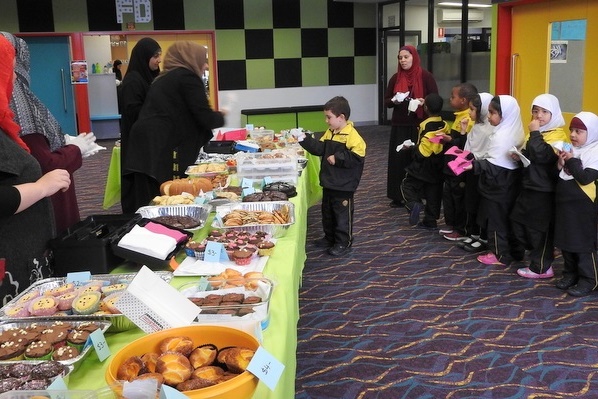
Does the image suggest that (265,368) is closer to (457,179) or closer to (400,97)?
(457,179)

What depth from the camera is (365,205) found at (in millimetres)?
5566

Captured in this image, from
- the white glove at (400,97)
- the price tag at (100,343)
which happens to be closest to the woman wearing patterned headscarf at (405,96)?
the white glove at (400,97)

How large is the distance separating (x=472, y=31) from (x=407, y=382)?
6602 mm

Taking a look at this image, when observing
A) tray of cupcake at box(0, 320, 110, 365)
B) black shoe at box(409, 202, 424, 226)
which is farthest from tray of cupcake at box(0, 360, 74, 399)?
black shoe at box(409, 202, 424, 226)

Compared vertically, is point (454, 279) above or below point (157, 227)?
below

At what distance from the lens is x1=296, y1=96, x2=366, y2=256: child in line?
12.3ft

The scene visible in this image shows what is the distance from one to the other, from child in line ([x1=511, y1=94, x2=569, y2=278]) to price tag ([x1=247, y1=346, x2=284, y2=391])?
8.23 feet

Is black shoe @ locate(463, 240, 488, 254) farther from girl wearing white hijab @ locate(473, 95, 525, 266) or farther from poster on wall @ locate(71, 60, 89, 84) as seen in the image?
poster on wall @ locate(71, 60, 89, 84)

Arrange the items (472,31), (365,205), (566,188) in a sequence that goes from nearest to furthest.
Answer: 1. (566,188)
2. (365,205)
3. (472,31)

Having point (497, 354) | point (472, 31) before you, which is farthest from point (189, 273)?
point (472, 31)

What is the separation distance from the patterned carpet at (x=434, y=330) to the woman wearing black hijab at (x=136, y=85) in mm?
1391

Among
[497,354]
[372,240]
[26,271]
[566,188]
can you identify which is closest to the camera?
[26,271]

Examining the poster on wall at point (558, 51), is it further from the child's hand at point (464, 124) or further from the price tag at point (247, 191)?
the price tag at point (247, 191)

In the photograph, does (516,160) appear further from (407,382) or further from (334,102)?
(407,382)
